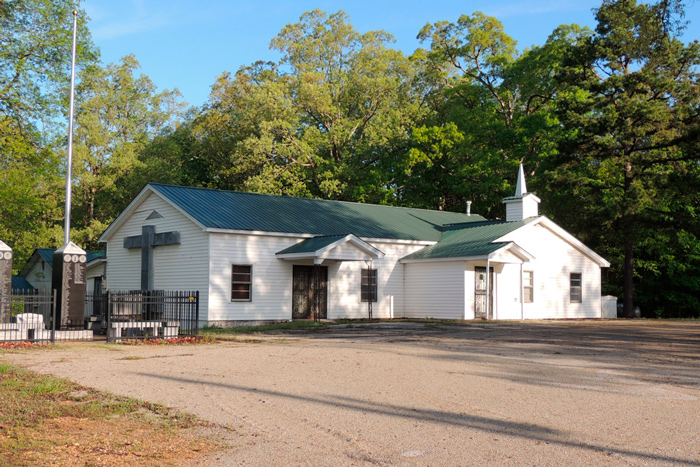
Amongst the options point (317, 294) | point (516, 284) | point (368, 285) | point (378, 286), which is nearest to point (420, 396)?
point (317, 294)

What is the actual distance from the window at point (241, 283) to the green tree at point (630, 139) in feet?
59.2

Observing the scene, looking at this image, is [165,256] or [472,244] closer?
[165,256]

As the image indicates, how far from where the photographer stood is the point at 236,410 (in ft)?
27.5

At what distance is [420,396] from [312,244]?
17058 millimetres

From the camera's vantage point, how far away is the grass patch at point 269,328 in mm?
22397

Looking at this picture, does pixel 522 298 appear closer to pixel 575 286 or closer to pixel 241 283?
pixel 575 286

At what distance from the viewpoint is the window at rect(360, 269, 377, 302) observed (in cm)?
2908

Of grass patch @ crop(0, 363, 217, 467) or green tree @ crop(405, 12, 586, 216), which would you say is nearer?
grass patch @ crop(0, 363, 217, 467)

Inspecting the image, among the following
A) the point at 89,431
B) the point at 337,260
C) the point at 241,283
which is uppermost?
the point at 337,260

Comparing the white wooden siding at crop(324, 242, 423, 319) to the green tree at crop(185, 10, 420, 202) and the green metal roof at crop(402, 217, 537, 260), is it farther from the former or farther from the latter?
the green tree at crop(185, 10, 420, 202)

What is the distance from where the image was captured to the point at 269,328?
23.3 metres

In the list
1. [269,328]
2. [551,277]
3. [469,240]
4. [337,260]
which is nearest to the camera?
[269,328]

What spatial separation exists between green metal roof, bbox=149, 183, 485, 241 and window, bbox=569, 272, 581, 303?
6.50 m

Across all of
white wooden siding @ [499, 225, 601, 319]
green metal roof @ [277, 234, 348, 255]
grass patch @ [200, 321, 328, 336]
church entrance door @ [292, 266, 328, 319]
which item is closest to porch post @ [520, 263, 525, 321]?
white wooden siding @ [499, 225, 601, 319]
